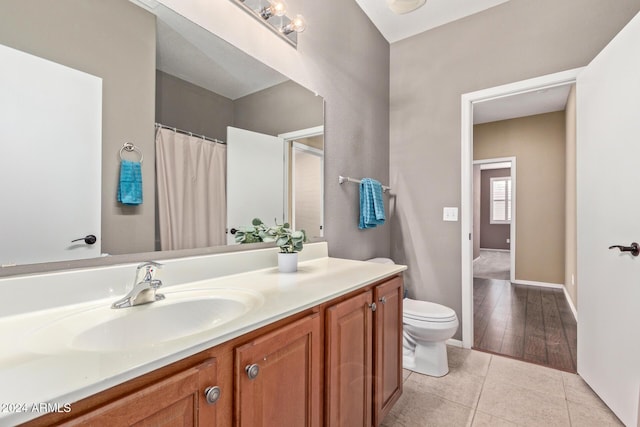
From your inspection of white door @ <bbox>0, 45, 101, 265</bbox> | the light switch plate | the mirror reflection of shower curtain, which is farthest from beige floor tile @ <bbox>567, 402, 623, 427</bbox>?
white door @ <bbox>0, 45, 101, 265</bbox>

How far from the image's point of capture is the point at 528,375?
1.92 m

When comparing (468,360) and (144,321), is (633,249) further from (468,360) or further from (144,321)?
(144,321)

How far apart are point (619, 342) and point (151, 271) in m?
2.23

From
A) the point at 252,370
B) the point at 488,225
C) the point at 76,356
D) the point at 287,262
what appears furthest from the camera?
the point at 488,225

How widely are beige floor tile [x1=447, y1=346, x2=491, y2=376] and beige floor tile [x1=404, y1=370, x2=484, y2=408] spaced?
0.21 ft

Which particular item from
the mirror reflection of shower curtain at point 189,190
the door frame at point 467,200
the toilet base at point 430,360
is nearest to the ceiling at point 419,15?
the door frame at point 467,200

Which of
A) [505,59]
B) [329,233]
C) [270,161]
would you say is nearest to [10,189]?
[270,161]

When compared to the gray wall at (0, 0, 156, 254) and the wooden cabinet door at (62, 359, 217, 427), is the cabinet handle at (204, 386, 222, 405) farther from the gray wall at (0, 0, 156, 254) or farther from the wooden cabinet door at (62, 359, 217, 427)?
the gray wall at (0, 0, 156, 254)

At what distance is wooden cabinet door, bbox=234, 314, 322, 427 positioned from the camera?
0.73 m

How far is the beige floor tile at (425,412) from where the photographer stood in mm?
1506

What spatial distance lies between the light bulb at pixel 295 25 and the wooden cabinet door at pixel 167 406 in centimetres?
163

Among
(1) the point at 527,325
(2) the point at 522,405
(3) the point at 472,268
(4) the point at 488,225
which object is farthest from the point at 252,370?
(4) the point at 488,225

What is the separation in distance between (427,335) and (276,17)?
6.73ft

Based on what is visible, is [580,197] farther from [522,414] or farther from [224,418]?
[224,418]
